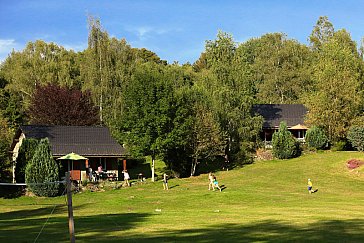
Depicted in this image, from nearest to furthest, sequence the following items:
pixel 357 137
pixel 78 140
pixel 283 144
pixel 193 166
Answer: pixel 78 140 < pixel 193 166 < pixel 357 137 < pixel 283 144

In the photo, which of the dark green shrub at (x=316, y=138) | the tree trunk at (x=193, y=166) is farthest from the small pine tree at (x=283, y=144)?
the tree trunk at (x=193, y=166)

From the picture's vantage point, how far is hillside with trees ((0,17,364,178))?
45688 millimetres

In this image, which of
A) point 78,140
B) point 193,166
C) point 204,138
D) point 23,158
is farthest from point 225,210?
point 78,140

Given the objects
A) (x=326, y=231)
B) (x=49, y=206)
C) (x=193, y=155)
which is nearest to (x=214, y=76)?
(x=193, y=155)

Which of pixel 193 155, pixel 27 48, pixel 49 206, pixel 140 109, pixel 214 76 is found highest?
pixel 27 48

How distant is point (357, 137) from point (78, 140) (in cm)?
2950

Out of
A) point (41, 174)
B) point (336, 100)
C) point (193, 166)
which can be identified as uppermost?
point (336, 100)

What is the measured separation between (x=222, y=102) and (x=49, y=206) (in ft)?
81.7

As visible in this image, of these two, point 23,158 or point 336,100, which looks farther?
point 336,100

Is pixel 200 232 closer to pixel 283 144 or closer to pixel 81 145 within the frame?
pixel 81 145

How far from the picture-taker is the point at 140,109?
45.2 metres

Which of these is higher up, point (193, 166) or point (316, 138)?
point (316, 138)

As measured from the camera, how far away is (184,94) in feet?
159

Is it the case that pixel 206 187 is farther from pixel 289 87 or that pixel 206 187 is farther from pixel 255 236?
pixel 289 87
